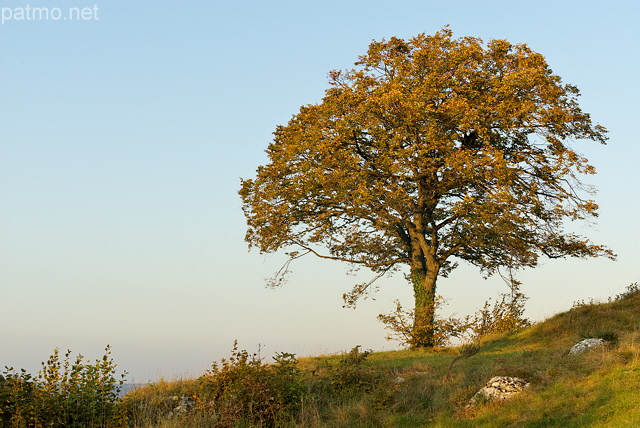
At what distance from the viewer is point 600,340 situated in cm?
1936

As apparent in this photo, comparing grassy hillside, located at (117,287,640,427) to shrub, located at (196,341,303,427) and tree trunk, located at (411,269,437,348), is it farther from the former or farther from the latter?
tree trunk, located at (411,269,437,348)

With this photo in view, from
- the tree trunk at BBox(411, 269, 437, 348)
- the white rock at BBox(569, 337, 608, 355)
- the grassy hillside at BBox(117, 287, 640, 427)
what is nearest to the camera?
the grassy hillside at BBox(117, 287, 640, 427)

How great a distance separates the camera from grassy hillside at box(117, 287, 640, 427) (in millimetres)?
14266

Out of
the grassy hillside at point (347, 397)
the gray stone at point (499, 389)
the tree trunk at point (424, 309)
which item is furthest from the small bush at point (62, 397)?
the tree trunk at point (424, 309)

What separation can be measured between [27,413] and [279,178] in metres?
17.5

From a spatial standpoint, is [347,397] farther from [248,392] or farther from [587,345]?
[587,345]

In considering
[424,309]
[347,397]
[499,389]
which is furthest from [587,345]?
[424,309]

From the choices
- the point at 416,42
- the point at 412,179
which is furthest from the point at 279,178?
the point at 416,42

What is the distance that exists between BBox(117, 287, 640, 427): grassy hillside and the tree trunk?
6.23 meters

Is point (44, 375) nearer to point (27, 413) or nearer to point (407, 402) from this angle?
point (27, 413)

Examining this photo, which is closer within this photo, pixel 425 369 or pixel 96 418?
pixel 96 418

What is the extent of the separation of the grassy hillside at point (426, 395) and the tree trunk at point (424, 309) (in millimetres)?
6232

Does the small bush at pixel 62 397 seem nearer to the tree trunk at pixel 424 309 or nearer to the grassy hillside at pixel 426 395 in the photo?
the grassy hillside at pixel 426 395

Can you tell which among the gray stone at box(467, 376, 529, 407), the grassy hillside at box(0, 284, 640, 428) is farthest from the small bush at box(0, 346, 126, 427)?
the gray stone at box(467, 376, 529, 407)
